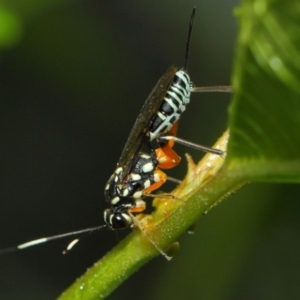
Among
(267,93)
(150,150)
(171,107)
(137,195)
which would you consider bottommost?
(137,195)

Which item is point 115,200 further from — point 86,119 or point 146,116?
point 86,119

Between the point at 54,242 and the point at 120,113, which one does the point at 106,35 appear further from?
the point at 54,242

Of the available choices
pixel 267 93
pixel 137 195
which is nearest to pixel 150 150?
pixel 137 195

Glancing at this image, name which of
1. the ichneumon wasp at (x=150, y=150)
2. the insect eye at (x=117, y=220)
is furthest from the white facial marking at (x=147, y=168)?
the insect eye at (x=117, y=220)

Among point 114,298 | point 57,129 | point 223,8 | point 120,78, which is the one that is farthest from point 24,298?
point 223,8

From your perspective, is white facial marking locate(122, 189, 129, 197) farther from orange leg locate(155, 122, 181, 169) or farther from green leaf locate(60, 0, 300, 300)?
green leaf locate(60, 0, 300, 300)

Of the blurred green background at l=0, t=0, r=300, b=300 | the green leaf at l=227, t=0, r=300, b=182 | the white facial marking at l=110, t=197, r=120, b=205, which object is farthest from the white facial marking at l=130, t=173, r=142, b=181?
the blurred green background at l=0, t=0, r=300, b=300

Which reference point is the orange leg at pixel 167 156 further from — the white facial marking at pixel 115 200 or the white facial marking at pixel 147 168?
the white facial marking at pixel 115 200

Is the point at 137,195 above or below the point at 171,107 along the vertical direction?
below
